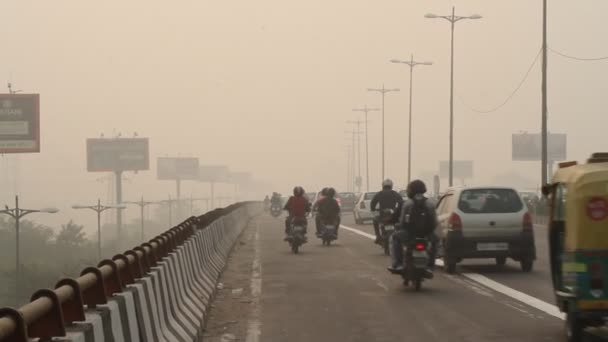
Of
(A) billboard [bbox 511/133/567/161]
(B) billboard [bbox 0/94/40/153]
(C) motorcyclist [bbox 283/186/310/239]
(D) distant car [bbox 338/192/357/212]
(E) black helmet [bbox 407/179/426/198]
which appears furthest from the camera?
(A) billboard [bbox 511/133/567/161]

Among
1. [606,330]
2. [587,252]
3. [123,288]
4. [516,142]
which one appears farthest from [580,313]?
[516,142]

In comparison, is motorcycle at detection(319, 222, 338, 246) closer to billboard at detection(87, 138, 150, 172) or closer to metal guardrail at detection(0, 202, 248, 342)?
metal guardrail at detection(0, 202, 248, 342)

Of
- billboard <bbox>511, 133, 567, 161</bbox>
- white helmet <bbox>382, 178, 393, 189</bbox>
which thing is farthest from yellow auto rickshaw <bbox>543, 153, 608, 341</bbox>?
Answer: billboard <bbox>511, 133, 567, 161</bbox>

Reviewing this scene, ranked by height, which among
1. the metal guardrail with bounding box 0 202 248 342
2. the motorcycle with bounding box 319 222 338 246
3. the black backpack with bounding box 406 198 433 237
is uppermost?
the metal guardrail with bounding box 0 202 248 342

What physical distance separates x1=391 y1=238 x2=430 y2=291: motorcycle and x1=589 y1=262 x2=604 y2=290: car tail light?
745cm

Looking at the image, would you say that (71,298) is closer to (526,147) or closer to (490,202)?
(490,202)

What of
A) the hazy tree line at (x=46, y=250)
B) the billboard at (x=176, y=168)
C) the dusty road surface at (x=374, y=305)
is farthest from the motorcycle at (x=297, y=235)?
the billboard at (x=176, y=168)

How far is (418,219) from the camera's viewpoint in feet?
60.7

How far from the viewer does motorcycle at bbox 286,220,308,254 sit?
3047cm

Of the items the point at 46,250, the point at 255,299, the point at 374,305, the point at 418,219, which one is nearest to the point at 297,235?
the point at 418,219

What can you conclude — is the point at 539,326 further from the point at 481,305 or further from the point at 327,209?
the point at 327,209

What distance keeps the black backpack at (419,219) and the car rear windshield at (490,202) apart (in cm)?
342

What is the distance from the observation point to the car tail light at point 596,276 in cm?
1056

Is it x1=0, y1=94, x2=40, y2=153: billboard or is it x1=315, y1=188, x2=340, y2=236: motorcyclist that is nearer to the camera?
x1=315, y1=188, x2=340, y2=236: motorcyclist
